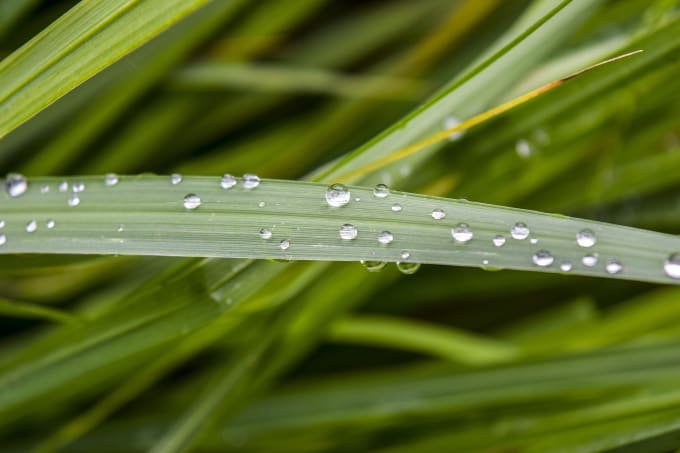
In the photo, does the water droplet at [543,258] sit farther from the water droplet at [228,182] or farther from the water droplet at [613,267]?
the water droplet at [228,182]

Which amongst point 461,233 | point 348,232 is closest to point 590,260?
point 461,233

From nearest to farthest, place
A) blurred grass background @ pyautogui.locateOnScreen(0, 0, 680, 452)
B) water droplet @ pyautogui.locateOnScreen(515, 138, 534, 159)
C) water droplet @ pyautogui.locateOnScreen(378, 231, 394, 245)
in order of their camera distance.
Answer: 1. water droplet @ pyautogui.locateOnScreen(378, 231, 394, 245)
2. blurred grass background @ pyautogui.locateOnScreen(0, 0, 680, 452)
3. water droplet @ pyautogui.locateOnScreen(515, 138, 534, 159)

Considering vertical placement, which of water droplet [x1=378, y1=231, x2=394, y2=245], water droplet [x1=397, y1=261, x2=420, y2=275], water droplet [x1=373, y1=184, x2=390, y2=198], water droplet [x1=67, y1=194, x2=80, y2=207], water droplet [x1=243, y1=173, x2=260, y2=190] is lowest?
water droplet [x1=397, y1=261, x2=420, y2=275]

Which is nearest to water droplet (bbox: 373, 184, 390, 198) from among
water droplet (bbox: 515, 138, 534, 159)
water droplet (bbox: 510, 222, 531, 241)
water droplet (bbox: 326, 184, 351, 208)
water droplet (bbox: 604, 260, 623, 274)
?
water droplet (bbox: 326, 184, 351, 208)

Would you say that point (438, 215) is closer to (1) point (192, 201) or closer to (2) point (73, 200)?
(1) point (192, 201)

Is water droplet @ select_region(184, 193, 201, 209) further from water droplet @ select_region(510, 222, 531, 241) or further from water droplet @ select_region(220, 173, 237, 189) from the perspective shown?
water droplet @ select_region(510, 222, 531, 241)

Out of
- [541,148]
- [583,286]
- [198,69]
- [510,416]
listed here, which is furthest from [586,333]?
[198,69]
